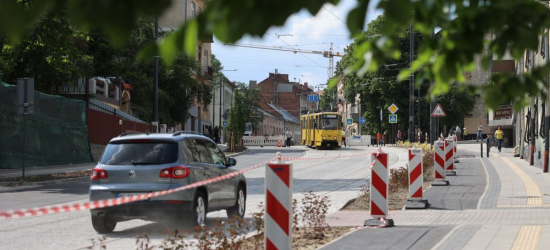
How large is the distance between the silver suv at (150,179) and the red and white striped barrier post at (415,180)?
12.8ft

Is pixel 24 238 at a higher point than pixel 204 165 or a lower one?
lower

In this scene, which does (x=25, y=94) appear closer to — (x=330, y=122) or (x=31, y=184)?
(x=31, y=184)

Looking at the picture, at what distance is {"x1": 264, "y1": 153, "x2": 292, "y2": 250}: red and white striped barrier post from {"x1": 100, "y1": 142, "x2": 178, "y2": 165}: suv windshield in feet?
16.3

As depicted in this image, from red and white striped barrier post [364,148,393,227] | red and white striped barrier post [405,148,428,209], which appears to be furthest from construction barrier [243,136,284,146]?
red and white striped barrier post [364,148,393,227]

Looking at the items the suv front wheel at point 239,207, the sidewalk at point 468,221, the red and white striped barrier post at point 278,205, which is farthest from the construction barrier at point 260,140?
the red and white striped barrier post at point 278,205

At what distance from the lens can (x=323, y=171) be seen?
30.0 m

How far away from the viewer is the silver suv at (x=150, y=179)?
1101cm

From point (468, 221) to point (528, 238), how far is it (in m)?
2.42

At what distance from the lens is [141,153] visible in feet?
37.7

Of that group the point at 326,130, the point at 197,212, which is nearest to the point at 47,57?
the point at 197,212

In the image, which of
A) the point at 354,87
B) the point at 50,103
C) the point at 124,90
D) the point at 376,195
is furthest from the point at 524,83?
the point at 354,87

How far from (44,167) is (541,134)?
64.4 feet

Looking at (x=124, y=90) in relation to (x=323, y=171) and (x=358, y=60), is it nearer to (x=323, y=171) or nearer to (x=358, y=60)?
(x=323, y=171)

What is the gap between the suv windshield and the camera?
11.4 meters
